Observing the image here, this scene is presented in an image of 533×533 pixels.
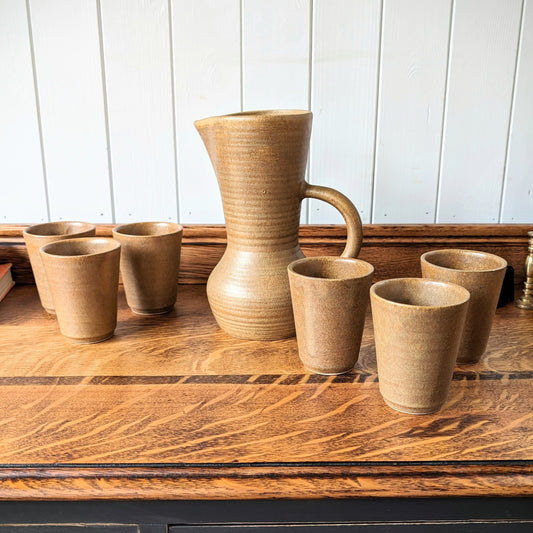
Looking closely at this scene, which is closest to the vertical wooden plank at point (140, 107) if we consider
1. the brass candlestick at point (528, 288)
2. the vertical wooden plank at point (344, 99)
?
the vertical wooden plank at point (344, 99)

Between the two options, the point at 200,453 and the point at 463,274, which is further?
the point at 463,274

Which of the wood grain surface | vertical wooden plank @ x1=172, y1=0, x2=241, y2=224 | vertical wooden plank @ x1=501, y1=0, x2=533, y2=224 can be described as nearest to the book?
the wood grain surface

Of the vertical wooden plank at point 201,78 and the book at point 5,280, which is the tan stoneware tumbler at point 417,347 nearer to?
the vertical wooden plank at point 201,78

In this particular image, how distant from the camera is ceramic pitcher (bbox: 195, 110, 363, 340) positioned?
1.97ft

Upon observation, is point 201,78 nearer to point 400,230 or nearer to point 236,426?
point 400,230

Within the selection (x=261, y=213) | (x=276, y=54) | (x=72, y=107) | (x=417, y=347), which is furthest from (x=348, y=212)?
(x=72, y=107)

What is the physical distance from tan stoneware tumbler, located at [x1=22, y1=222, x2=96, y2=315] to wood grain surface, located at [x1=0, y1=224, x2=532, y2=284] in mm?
95

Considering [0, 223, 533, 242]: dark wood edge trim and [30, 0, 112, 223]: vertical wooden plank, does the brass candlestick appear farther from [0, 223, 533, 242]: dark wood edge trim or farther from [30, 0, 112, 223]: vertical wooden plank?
[30, 0, 112, 223]: vertical wooden plank

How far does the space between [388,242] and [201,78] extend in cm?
38

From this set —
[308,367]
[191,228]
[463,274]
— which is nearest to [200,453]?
[308,367]

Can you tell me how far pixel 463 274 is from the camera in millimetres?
557

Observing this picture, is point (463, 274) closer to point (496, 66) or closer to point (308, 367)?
point (308, 367)

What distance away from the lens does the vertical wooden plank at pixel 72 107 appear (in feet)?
2.63

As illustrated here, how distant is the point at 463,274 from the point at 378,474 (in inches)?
9.0
